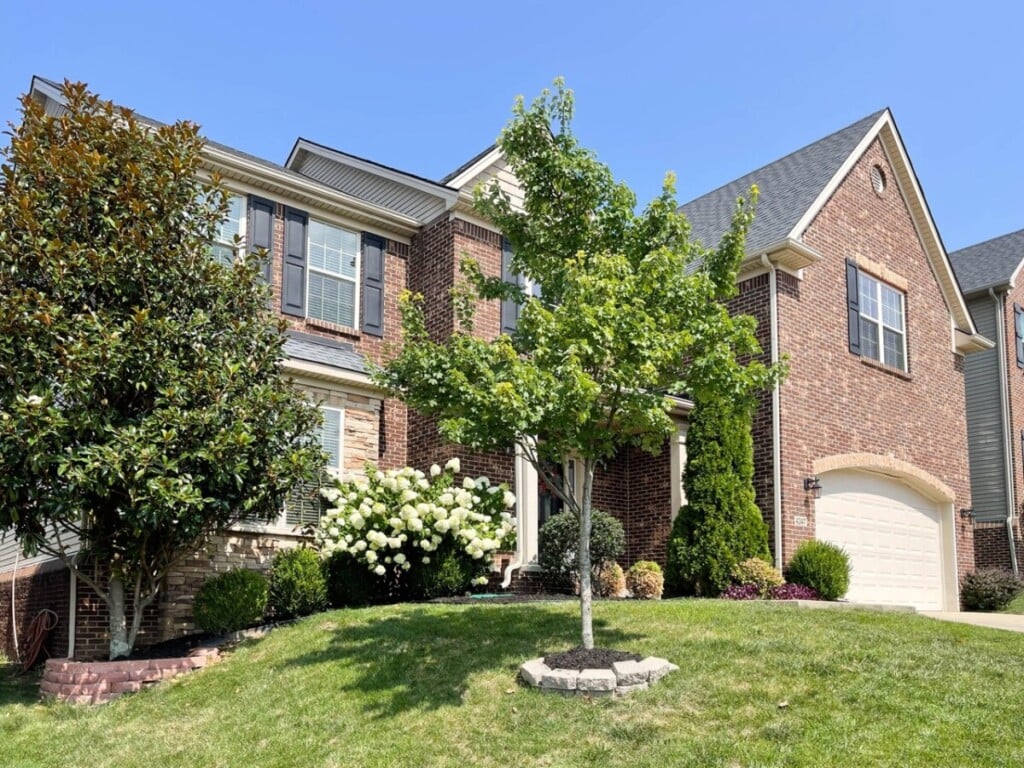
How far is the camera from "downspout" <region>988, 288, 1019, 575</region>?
2153cm

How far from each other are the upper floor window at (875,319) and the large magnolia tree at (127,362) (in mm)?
9760

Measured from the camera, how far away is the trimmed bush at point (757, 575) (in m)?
13.6

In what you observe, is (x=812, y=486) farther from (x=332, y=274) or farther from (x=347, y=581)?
(x=332, y=274)

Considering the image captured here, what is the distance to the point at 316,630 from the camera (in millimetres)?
10586

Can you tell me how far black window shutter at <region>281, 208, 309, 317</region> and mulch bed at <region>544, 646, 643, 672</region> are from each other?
7884 millimetres

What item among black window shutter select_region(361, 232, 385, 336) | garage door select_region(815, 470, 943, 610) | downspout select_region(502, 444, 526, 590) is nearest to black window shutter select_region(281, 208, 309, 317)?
black window shutter select_region(361, 232, 385, 336)

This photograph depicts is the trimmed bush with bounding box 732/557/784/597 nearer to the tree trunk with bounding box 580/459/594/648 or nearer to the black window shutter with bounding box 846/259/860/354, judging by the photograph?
the black window shutter with bounding box 846/259/860/354

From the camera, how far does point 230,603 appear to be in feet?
37.7

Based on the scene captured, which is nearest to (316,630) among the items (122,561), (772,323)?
(122,561)

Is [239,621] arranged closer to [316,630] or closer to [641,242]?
[316,630]

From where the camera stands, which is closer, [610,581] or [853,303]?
[610,581]

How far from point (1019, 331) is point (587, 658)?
18.9 metres

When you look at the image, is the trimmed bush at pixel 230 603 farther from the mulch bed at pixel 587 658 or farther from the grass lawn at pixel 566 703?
the mulch bed at pixel 587 658

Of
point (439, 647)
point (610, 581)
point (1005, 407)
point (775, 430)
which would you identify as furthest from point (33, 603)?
point (1005, 407)
